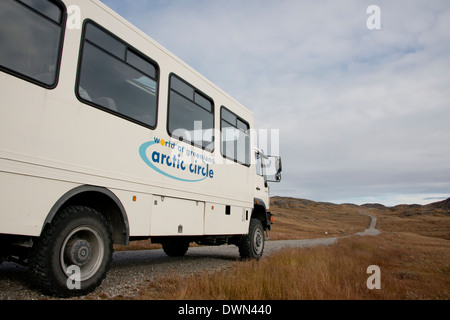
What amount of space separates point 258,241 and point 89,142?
6.13 meters

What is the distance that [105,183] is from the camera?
4531 mm

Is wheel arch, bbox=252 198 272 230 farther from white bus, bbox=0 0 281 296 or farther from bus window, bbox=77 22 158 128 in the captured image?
bus window, bbox=77 22 158 128

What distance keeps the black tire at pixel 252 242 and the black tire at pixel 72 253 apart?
471cm

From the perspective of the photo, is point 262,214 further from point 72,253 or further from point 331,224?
point 331,224

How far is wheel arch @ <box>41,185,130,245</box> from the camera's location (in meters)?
4.39

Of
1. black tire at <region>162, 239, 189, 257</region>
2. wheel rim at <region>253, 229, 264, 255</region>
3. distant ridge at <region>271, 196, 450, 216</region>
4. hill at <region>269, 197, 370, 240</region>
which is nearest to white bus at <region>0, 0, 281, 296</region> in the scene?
wheel rim at <region>253, 229, 264, 255</region>

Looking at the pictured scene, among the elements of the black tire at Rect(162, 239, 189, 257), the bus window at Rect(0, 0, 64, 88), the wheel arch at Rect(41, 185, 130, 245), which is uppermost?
the bus window at Rect(0, 0, 64, 88)

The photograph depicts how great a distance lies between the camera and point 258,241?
30.3ft

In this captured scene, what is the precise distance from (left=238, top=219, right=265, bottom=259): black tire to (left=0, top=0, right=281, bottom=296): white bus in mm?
2168

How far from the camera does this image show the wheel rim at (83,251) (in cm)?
411

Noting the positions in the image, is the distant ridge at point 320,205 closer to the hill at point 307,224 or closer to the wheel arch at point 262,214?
the hill at point 307,224

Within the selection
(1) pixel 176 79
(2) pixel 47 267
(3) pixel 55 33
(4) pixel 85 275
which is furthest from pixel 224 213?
(3) pixel 55 33

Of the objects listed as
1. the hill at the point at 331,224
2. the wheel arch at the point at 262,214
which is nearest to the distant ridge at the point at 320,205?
the hill at the point at 331,224
